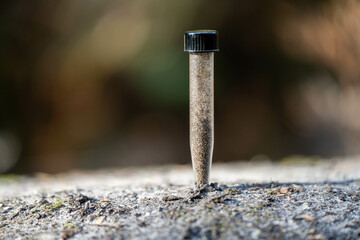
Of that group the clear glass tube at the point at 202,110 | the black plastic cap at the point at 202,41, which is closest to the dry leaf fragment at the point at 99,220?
the clear glass tube at the point at 202,110

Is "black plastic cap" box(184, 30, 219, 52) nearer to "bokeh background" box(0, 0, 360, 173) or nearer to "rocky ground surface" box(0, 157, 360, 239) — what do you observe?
"rocky ground surface" box(0, 157, 360, 239)

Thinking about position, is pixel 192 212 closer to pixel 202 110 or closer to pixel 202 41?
pixel 202 110

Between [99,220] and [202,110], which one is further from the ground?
[202,110]

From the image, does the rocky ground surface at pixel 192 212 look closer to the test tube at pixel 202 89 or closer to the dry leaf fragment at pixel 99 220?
the dry leaf fragment at pixel 99 220

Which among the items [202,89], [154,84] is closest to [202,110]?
[202,89]

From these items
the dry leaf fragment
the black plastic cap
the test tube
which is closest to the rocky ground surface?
the dry leaf fragment

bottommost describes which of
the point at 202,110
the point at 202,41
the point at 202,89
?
the point at 202,110

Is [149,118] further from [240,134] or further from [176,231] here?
[176,231]
